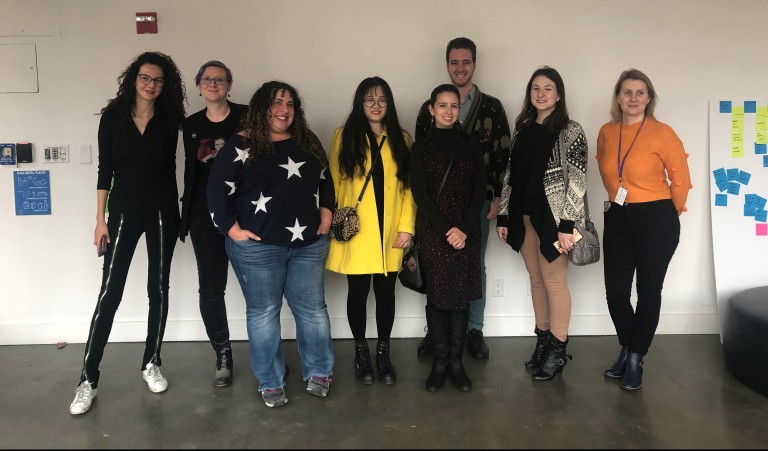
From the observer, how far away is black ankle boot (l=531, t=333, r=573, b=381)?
2631mm

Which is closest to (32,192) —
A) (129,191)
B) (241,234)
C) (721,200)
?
(129,191)

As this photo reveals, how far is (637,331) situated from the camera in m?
2.58

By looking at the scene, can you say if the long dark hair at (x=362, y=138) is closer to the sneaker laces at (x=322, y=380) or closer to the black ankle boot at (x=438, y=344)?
the black ankle boot at (x=438, y=344)

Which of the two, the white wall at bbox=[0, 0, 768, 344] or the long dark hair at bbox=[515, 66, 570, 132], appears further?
the white wall at bbox=[0, 0, 768, 344]

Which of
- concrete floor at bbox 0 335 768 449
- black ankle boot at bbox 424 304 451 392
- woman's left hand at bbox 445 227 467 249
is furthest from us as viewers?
black ankle boot at bbox 424 304 451 392

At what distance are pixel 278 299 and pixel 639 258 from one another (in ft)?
5.88

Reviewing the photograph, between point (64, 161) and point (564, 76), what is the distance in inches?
127

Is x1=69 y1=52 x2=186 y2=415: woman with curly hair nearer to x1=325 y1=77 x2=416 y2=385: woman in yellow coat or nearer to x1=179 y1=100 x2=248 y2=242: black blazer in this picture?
x1=179 y1=100 x2=248 y2=242: black blazer

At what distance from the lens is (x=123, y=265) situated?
2.45 m

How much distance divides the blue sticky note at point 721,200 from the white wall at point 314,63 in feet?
0.35

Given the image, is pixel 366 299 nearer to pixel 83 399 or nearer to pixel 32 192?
pixel 83 399

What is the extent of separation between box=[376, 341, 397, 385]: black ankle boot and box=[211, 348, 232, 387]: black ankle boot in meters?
0.79

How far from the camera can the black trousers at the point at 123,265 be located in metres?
2.42

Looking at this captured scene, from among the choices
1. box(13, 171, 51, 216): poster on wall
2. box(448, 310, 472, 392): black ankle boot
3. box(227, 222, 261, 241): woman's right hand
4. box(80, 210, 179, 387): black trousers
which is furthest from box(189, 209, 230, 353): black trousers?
box(13, 171, 51, 216): poster on wall
